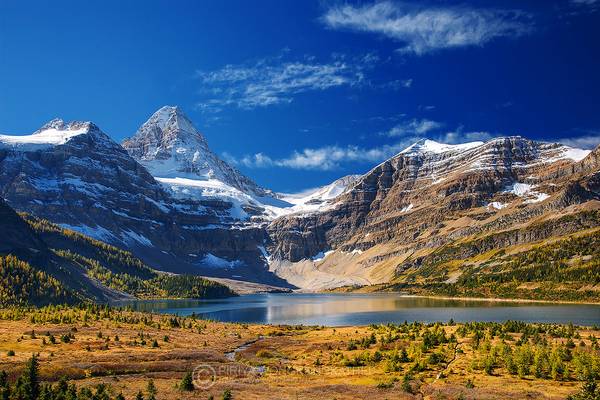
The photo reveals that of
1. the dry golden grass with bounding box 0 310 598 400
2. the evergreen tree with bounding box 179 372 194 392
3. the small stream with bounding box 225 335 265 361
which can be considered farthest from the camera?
the small stream with bounding box 225 335 265 361

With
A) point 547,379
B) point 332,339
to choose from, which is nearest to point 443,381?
point 547,379

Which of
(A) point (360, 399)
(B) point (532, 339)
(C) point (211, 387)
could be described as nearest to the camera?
(A) point (360, 399)

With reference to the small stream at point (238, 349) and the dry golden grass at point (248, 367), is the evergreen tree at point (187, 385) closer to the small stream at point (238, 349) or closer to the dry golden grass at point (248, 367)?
the dry golden grass at point (248, 367)

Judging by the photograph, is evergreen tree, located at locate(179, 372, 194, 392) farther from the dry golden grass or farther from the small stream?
the small stream

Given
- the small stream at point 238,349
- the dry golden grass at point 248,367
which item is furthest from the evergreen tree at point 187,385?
the small stream at point 238,349

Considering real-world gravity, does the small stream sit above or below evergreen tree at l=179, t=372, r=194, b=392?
below

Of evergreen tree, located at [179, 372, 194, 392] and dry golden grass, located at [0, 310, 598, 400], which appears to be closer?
dry golden grass, located at [0, 310, 598, 400]

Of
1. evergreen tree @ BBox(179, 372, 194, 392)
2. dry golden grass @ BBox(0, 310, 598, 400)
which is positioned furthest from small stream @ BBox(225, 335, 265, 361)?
evergreen tree @ BBox(179, 372, 194, 392)

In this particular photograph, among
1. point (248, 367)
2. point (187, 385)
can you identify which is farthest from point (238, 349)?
point (187, 385)

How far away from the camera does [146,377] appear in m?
62.8

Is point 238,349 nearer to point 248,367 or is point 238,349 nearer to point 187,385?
point 248,367

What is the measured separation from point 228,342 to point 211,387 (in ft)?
148

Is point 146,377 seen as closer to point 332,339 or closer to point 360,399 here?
point 360,399

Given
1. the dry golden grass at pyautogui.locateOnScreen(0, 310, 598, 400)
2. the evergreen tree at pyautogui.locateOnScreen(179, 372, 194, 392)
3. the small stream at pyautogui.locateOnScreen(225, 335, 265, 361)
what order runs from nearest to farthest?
1. the dry golden grass at pyautogui.locateOnScreen(0, 310, 598, 400)
2. the evergreen tree at pyautogui.locateOnScreen(179, 372, 194, 392)
3. the small stream at pyautogui.locateOnScreen(225, 335, 265, 361)
